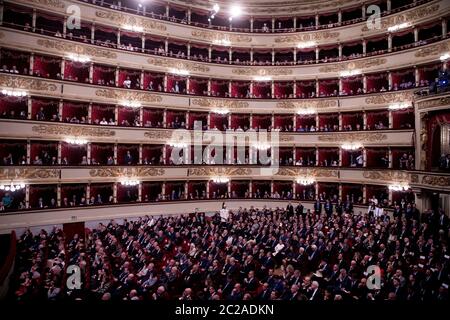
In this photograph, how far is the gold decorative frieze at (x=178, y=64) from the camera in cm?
2103

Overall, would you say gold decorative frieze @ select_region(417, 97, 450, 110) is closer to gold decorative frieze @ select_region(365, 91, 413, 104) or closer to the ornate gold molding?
gold decorative frieze @ select_region(365, 91, 413, 104)

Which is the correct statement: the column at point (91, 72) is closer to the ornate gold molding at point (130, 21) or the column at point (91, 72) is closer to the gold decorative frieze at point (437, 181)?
the ornate gold molding at point (130, 21)

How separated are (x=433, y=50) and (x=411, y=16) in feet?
9.00

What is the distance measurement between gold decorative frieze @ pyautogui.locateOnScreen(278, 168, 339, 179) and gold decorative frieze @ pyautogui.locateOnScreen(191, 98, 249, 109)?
210 inches

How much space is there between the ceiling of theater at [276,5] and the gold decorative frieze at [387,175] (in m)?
11.6

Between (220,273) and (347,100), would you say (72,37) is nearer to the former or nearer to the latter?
(220,273)

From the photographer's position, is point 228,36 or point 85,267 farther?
point 228,36

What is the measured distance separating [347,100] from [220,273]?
15739mm

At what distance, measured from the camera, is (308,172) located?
2228 cm

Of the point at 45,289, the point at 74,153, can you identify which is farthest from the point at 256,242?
the point at 74,153

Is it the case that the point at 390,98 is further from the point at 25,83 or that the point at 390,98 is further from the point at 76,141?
the point at 25,83

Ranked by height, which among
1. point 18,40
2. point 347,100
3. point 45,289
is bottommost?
point 45,289

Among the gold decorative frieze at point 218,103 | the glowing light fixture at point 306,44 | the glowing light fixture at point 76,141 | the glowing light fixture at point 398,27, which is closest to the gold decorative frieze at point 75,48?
the glowing light fixture at point 76,141

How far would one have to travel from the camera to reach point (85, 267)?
10.4 meters
